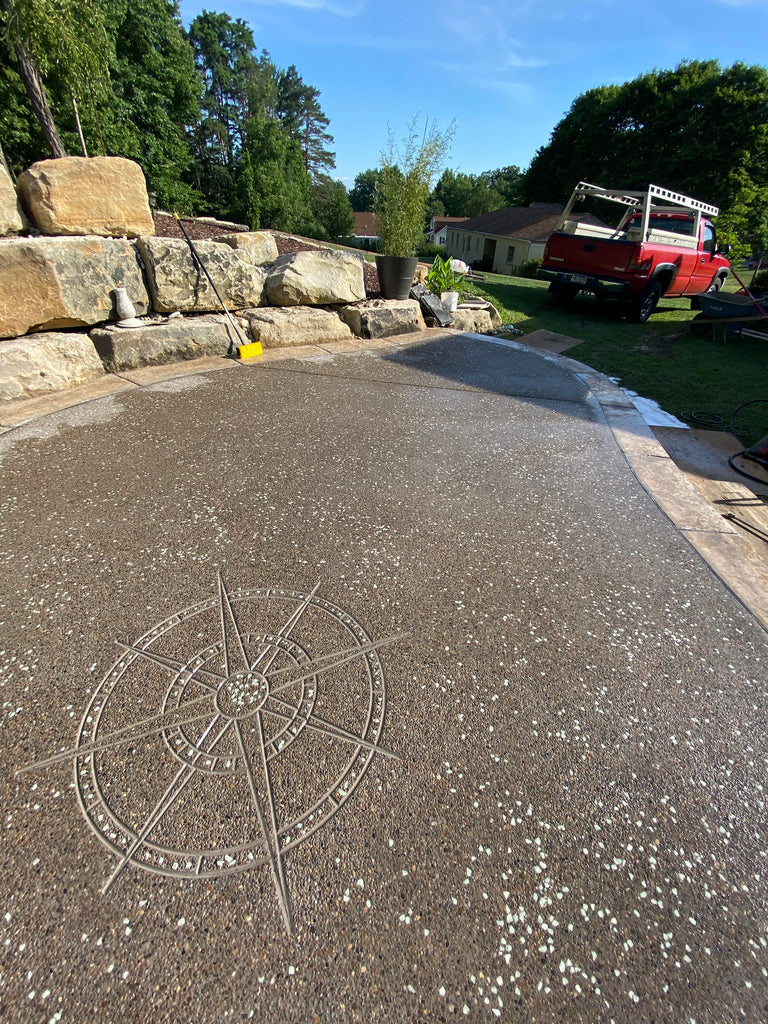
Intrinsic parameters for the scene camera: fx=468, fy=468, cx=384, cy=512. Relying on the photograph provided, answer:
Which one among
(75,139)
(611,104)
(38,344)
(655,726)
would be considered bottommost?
(655,726)

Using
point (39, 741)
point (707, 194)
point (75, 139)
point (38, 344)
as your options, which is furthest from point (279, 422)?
point (707, 194)

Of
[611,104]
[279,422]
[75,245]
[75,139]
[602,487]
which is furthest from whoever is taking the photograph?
[611,104]

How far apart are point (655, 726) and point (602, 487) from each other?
1.96 meters

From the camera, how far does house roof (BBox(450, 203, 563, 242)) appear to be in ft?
98.5

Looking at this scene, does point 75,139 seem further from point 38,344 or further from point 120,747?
point 120,747

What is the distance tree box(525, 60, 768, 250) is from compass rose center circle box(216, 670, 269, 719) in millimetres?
31939

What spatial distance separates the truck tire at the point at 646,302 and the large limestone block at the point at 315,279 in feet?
18.5

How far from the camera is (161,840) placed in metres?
1.27

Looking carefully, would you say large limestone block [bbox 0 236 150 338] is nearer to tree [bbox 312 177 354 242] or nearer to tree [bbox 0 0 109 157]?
tree [bbox 0 0 109 157]

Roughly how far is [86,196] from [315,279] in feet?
8.37

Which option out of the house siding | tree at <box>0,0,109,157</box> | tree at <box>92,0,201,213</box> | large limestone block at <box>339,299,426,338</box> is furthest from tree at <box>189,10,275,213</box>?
large limestone block at <box>339,299,426,338</box>

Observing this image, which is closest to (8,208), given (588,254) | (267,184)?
(588,254)

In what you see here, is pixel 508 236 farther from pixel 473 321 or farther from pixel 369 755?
pixel 369 755

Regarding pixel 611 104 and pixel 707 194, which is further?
pixel 611 104
